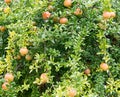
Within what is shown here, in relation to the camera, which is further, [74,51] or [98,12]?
[98,12]

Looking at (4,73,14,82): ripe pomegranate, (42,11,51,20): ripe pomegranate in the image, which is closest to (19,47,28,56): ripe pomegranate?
(4,73,14,82): ripe pomegranate

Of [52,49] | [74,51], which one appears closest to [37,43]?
[52,49]

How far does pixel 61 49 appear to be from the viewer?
2.48m

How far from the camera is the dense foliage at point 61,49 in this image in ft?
7.52

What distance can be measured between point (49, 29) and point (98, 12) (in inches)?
14.4

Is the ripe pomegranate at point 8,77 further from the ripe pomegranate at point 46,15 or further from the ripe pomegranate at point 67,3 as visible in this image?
the ripe pomegranate at point 67,3

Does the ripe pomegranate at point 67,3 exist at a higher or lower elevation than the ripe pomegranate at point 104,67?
higher

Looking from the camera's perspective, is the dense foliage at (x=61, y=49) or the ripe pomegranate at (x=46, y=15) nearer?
the dense foliage at (x=61, y=49)

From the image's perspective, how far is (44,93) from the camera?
2.34 metres

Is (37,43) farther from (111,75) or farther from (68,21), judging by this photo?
(111,75)

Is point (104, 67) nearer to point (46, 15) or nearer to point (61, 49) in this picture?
point (61, 49)

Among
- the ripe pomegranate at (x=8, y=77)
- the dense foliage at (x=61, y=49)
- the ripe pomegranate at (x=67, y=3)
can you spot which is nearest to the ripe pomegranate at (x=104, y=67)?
the dense foliage at (x=61, y=49)

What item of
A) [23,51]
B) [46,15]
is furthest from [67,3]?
[23,51]

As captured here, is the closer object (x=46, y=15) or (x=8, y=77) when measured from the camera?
(x=8, y=77)
